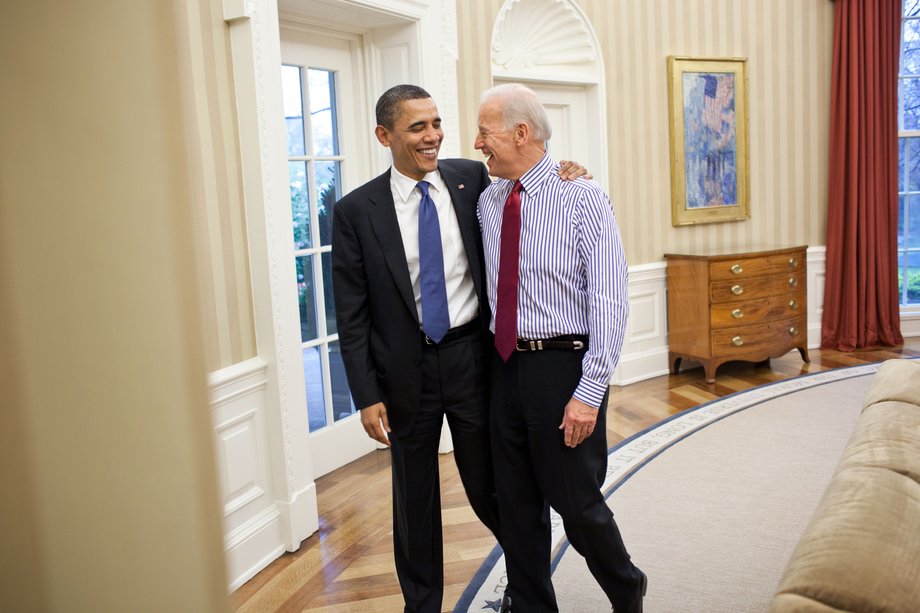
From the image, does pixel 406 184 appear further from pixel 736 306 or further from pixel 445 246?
pixel 736 306

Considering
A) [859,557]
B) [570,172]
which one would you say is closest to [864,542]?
[859,557]

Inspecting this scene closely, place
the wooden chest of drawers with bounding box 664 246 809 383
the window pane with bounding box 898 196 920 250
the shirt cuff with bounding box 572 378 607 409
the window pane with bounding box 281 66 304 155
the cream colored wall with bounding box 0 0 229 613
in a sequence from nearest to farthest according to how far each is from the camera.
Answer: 1. the cream colored wall with bounding box 0 0 229 613
2. the shirt cuff with bounding box 572 378 607 409
3. the window pane with bounding box 281 66 304 155
4. the wooden chest of drawers with bounding box 664 246 809 383
5. the window pane with bounding box 898 196 920 250

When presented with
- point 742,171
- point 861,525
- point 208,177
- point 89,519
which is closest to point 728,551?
point 861,525

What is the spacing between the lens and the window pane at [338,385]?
3926 mm

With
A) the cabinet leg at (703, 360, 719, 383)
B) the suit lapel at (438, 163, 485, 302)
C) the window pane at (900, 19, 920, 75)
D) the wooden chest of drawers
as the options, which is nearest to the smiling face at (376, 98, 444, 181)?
the suit lapel at (438, 163, 485, 302)

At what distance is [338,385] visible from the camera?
3967mm

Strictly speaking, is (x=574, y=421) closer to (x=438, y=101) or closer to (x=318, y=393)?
(x=318, y=393)

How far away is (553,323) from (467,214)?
441 millimetres

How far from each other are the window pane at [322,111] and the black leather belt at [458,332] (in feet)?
6.32

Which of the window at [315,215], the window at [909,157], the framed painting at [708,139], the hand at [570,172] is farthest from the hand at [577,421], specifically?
the window at [909,157]

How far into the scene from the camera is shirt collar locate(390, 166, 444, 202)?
221 cm

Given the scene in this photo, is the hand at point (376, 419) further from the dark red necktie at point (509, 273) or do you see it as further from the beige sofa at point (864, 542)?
the beige sofa at point (864, 542)

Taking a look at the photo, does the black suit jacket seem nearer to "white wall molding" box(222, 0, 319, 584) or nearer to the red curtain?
"white wall molding" box(222, 0, 319, 584)

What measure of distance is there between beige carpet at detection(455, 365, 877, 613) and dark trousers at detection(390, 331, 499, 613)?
287mm
